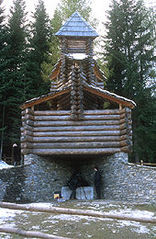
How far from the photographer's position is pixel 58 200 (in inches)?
531

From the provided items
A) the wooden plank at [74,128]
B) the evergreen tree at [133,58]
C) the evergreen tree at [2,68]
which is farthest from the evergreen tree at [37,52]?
the wooden plank at [74,128]

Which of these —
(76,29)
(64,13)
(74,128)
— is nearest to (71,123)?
(74,128)

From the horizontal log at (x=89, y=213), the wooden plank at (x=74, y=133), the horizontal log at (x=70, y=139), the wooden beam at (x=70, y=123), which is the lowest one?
the horizontal log at (x=89, y=213)

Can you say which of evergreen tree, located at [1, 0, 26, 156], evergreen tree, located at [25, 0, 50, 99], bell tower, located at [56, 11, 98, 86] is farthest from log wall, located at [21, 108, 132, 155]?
evergreen tree, located at [25, 0, 50, 99]

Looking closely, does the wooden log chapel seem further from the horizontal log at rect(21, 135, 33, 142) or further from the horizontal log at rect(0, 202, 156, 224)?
the horizontal log at rect(0, 202, 156, 224)

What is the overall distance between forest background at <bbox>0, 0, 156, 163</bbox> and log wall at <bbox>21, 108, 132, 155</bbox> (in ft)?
26.8

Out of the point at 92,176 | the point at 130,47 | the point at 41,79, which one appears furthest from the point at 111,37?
the point at 92,176

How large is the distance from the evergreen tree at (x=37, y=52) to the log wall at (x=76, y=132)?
9954mm

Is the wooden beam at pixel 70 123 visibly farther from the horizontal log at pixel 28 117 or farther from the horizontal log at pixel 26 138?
the horizontal log at pixel 26 138

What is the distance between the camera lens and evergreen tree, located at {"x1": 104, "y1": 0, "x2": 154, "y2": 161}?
2312cm

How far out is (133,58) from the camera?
84.3 feet

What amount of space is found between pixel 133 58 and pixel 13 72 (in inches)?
463

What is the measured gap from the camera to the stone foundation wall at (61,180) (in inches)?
504

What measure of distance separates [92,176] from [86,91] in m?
5.28
